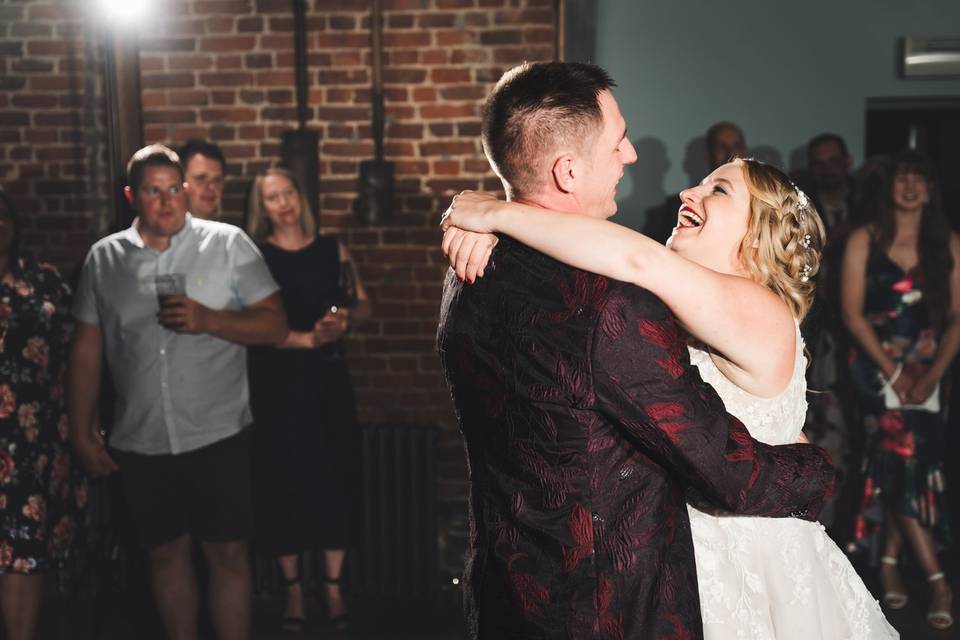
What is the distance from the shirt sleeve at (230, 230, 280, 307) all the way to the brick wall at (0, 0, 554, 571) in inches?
45.0

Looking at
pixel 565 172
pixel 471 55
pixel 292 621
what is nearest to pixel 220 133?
pixel 471 55

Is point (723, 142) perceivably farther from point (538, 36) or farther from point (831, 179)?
point (538, 36)

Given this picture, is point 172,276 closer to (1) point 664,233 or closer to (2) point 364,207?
(2) point 364,207

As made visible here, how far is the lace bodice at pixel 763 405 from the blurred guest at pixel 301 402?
6.68 feet

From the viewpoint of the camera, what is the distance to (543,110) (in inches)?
55.0

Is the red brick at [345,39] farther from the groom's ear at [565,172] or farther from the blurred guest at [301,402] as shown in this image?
the groom's ear at [565,172]

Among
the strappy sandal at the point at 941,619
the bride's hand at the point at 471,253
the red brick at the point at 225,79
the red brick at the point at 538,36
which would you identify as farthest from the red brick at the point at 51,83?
the strappy sandal at the point at 941,619

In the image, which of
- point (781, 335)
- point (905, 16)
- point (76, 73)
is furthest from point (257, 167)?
point (781, 335)

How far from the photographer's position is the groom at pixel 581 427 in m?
1.29

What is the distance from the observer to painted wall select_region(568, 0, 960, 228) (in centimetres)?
414

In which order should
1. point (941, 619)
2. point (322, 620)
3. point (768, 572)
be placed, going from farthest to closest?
1. point (322, 620)
2. point (941, 619)
3. point (768, 572)

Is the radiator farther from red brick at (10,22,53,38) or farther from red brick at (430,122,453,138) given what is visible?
red brick at (10,22,53,38)

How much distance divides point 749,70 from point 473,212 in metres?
3.07

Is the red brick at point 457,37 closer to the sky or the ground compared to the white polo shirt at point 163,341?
closer to the sky
